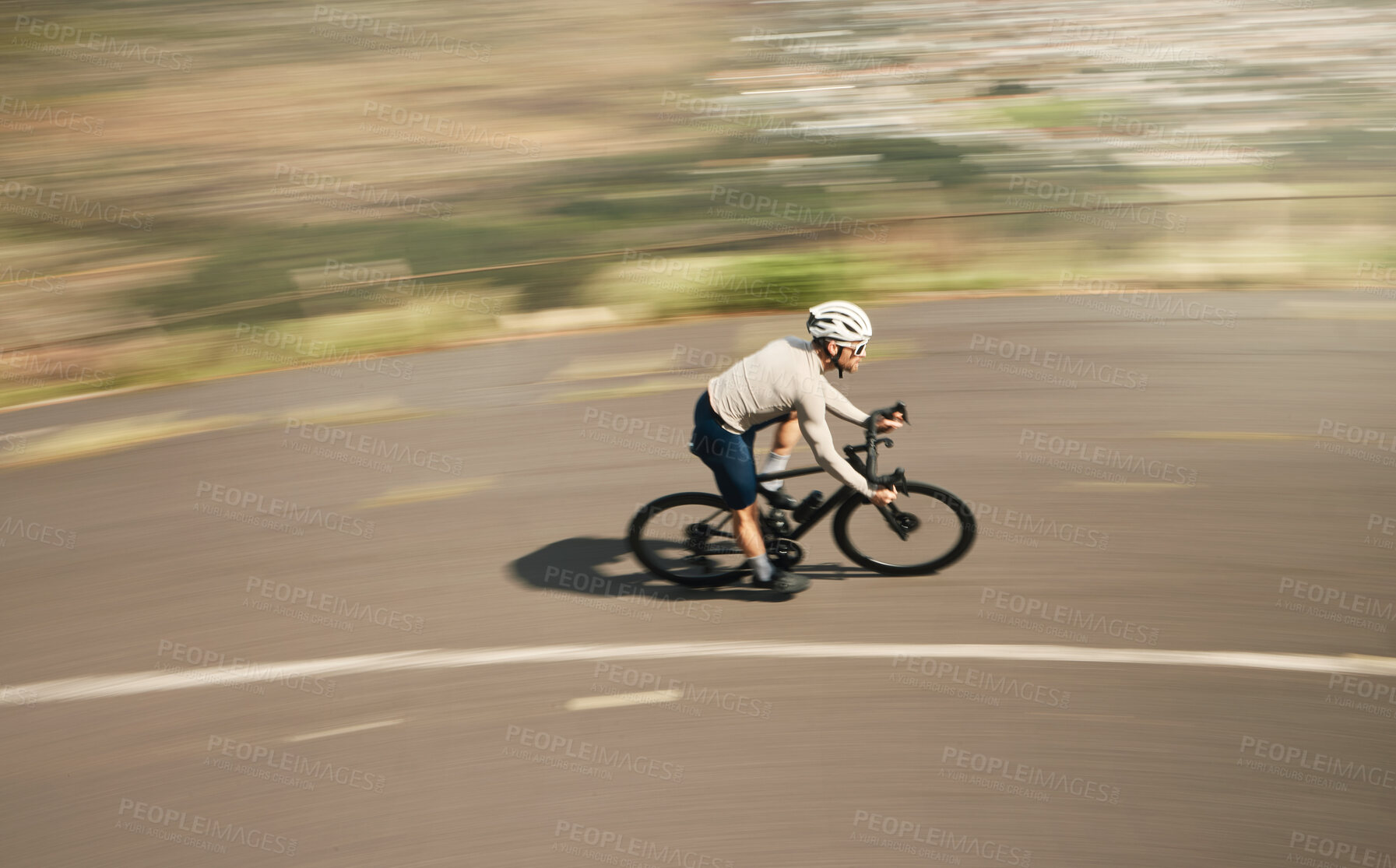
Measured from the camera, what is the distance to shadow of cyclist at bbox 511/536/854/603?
6441 millimetres

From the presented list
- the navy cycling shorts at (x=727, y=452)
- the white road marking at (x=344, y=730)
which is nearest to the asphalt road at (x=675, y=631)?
the white road marking at (x=344, y=730)

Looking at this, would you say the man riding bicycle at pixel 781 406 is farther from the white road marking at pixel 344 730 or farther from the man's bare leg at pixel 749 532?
the white road marking at pixel 344 730

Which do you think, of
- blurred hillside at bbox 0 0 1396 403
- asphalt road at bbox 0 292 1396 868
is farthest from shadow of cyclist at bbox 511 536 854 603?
blurred hillside at bbox 0 0 1396 403

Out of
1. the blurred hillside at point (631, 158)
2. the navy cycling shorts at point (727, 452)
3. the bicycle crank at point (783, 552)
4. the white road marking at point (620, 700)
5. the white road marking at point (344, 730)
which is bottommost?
the white road marking at point (344, 730)

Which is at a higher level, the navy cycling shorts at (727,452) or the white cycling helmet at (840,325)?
the white cycling helmet at (840,325)

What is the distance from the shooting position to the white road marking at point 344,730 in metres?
5.44

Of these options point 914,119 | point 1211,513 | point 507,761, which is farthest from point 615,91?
point 507,761

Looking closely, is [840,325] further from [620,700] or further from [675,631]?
[620,700]

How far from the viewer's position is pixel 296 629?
6297 mm

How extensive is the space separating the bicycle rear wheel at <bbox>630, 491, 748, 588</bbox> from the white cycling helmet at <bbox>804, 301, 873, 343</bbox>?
131cm

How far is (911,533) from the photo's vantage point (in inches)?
254

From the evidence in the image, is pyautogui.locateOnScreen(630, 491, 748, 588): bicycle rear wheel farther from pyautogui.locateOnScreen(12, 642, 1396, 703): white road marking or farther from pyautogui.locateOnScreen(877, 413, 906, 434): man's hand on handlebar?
pyautogui.locateOnScreen(877, 413, 906, 434): man's hand on handlebar

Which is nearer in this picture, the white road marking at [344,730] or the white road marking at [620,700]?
the white road marking at [344,730]

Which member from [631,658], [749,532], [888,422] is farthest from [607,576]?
[888,422]
